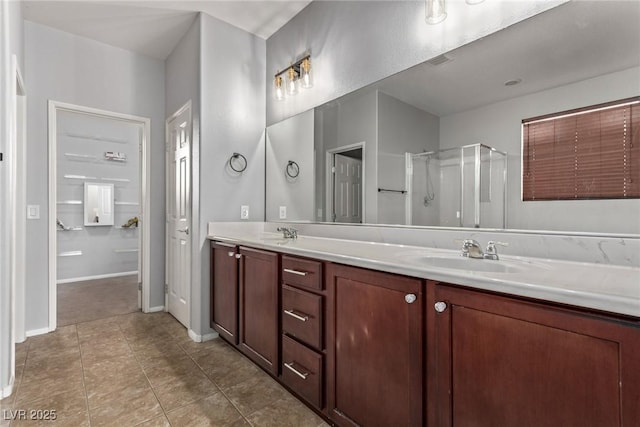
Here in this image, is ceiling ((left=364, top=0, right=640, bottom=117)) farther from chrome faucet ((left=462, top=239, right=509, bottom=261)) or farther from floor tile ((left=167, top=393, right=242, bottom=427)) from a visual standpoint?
floor tile ((left=167, top=393, right=242, bottom=427))

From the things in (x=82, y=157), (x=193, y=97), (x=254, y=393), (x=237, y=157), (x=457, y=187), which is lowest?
(x=254, y=393)

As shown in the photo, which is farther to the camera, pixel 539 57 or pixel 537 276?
pixel 539 57

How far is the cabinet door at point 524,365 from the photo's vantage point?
70 centimetres

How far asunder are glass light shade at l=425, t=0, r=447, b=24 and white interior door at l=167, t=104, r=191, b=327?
2110mm

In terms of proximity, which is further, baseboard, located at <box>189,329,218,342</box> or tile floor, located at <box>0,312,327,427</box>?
baseboard, located at <box>189,329,218,342</box>

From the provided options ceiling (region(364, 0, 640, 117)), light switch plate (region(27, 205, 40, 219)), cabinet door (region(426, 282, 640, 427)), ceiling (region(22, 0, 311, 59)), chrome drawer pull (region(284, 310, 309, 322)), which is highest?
ceiling (region(22, 0, 311, 59))

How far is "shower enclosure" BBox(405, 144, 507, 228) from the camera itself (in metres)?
1.42

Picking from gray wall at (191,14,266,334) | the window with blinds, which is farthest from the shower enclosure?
gray wall at (191,14,266,334)

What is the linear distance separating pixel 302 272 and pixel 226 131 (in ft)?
5.55

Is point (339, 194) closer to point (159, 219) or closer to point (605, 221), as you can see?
point (605, 221)

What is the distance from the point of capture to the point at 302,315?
1594 millimetres

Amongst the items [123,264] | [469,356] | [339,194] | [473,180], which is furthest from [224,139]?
[123,264]

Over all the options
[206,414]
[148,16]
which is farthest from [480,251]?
[148,16]

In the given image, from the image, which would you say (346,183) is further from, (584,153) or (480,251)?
(584,153)
